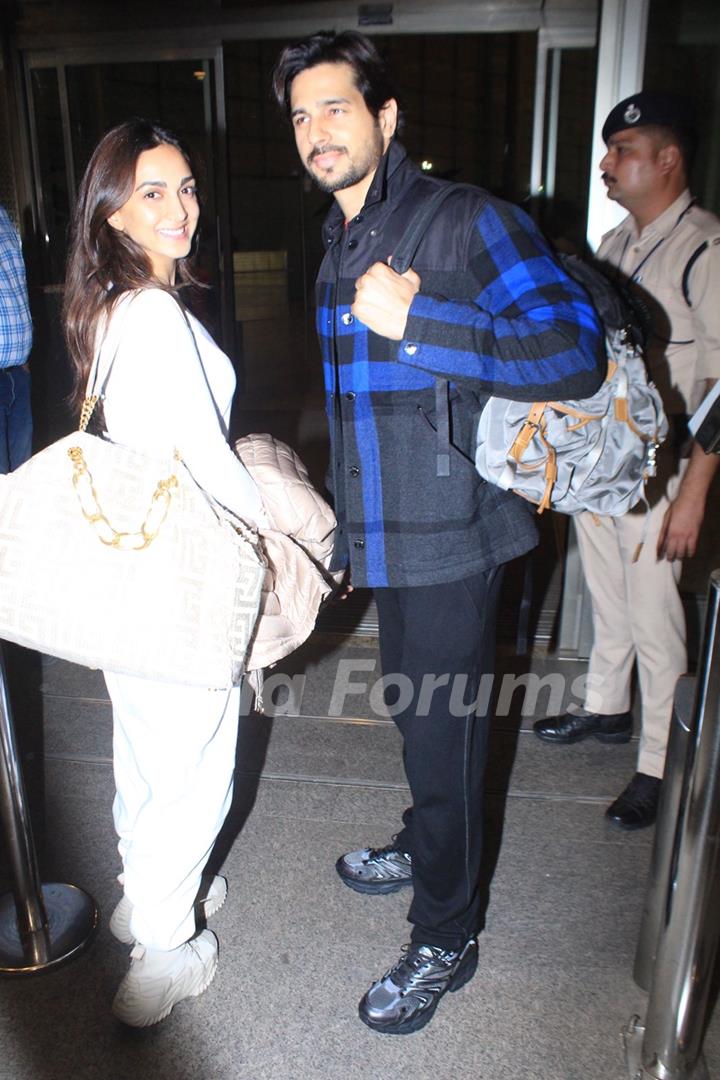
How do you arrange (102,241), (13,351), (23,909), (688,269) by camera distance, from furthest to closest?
(13,351) → (688,269) → (23,909) → (102,241)

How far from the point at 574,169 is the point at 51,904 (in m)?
5.58

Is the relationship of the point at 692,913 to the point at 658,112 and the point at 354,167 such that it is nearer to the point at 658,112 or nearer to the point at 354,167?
the point at 354,167

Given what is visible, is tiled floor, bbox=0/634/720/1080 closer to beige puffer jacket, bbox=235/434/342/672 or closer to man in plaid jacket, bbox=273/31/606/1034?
man in plaid jacket, bbox=273/31/606/1034

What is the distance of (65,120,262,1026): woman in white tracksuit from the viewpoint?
1.56m

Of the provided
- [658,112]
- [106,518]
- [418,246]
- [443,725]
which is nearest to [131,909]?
[443,725]

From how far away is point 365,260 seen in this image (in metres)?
1.68

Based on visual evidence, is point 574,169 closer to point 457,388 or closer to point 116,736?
point 457,388

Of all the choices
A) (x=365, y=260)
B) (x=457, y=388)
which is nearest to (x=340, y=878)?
(x=457, y=388)

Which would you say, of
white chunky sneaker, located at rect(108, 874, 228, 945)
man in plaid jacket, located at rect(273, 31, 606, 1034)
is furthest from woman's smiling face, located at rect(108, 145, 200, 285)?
white chunky sneaker, located at rect(108, 874, 228, 945)

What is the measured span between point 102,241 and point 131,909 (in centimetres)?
158

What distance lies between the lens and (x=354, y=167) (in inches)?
64.8

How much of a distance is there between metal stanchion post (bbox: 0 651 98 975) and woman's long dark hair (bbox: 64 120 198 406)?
34.6 inches

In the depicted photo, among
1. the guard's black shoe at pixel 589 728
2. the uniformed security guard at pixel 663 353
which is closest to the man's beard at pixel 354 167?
the uniformed security guard at pixel 663 353

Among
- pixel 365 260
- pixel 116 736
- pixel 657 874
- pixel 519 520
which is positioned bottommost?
pixel 657 874
